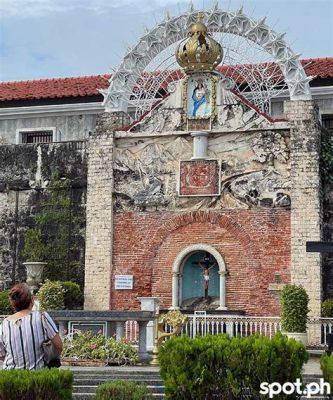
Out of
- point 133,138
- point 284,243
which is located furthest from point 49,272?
point 284,243

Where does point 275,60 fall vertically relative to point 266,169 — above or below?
above

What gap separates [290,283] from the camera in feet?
76.4

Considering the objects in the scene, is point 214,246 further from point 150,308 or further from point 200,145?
point 150,308

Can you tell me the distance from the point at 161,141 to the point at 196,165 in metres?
1.43

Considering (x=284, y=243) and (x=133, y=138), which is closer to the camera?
(x=284, y=243)

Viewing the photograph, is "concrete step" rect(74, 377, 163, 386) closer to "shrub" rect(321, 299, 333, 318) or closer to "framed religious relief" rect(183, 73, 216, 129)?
"shrub" rect(321, 299, 333, 318)

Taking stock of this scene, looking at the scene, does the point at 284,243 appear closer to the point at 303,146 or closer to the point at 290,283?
the point at 290,283

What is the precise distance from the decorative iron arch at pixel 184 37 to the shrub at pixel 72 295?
563 centimetres

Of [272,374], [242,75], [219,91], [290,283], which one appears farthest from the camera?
[242,75]

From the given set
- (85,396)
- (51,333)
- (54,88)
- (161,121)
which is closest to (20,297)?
(51,333)

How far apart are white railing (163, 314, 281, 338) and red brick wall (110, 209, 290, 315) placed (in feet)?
3.17

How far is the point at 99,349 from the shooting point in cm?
1752

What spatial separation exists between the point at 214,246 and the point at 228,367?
570 inches

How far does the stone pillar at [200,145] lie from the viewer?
80.6 ft
